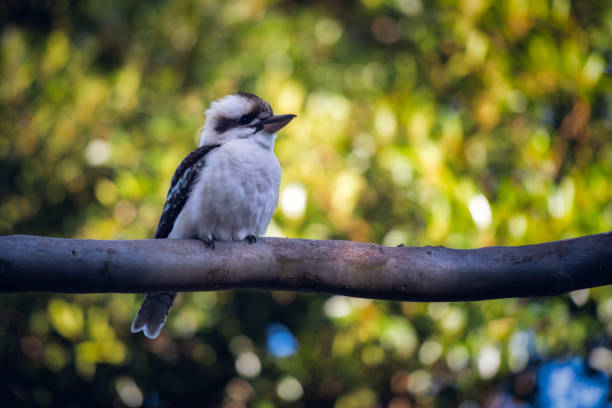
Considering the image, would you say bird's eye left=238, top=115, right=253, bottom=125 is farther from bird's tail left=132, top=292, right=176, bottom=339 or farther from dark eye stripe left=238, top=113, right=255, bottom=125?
bird's tail left=132, top=292, right=176, bottom=339

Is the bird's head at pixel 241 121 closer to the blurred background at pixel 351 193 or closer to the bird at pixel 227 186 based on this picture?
the bird at pixel 227 186

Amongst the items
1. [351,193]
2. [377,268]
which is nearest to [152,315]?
[351,193]

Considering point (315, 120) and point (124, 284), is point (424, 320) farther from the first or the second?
point (124, 284)

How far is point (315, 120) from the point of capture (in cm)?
316

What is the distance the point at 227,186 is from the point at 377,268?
2.77 feet

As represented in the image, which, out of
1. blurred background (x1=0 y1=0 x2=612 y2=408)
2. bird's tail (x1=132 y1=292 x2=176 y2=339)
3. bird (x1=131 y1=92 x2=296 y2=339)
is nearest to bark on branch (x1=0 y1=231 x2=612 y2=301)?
bird (x1=131 y1=92 x2=296 y2=339)

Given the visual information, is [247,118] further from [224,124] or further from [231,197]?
[231,197]

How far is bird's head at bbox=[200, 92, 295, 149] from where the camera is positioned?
2.68 meters

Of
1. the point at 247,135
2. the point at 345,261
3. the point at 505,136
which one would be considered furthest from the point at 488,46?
the point at 345,261

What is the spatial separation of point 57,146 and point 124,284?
2.12 meters

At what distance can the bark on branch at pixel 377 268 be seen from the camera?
167 centimetres

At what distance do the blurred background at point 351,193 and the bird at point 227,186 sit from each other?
1.35ft

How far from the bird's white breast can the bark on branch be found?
1.89 ft

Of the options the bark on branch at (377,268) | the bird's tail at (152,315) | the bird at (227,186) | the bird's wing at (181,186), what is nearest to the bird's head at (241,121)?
the bird at (227,186)
